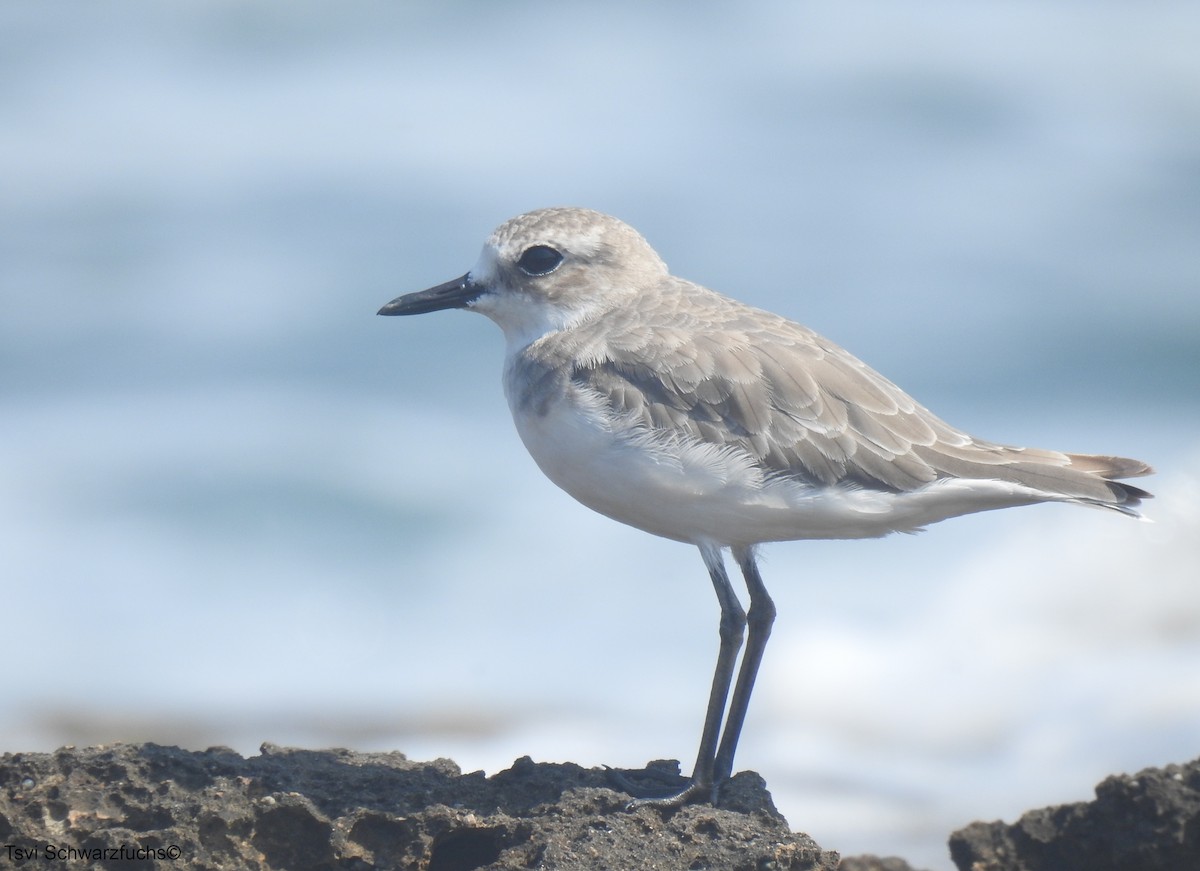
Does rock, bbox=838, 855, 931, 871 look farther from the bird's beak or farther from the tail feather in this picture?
the bird's beak

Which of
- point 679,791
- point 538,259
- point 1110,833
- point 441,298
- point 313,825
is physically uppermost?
point 538,259

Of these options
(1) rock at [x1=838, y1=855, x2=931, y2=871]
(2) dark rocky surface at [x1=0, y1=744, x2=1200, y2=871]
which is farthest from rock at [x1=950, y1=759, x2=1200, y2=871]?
(1) rock at [x1=838, y1=855, x2=931, y2=871]

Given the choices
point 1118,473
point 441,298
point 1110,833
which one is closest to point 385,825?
point 1110,833

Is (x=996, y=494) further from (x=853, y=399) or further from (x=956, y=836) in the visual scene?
(x=956, y=836)

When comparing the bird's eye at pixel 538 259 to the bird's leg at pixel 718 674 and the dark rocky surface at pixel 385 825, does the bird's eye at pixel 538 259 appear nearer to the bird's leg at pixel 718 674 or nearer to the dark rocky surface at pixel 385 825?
the bird's leg at pixel 718 674

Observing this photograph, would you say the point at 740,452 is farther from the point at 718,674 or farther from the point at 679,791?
the point at 679,791

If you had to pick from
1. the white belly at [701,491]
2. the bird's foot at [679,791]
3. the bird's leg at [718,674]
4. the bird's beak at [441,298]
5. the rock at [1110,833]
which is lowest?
the rock at [1110,833]

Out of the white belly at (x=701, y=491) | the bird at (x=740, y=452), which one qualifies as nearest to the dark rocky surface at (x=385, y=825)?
the bird at (x=740, y=452)
